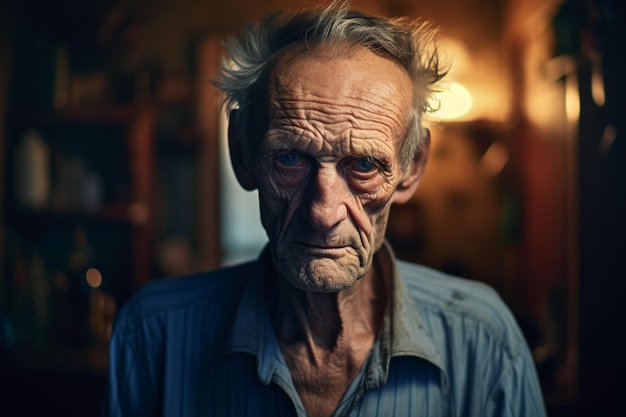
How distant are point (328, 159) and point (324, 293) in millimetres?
291

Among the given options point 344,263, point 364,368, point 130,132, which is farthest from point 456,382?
point 130,132

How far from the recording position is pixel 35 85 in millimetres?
3035

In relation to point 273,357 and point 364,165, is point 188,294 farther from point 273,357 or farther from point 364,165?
point 364,165

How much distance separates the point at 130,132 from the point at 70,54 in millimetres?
781

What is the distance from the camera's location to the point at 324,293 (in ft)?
3.80

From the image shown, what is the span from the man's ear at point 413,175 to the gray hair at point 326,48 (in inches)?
0.8

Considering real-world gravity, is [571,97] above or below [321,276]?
above

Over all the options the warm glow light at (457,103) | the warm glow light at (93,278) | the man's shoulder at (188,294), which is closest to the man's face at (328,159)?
the man's shoulder at (188,294)

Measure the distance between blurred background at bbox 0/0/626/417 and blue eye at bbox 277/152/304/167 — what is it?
1.18 m

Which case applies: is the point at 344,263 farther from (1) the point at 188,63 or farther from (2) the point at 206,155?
(1) the point at 188,63

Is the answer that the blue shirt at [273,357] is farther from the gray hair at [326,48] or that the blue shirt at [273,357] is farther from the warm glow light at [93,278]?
the warm glow light at [93,278]

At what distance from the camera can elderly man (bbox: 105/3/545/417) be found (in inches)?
40.6

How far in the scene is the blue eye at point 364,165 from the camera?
1.05m

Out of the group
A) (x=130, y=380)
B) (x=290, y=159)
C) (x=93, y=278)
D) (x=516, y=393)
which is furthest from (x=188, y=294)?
(x=93, y=278)
